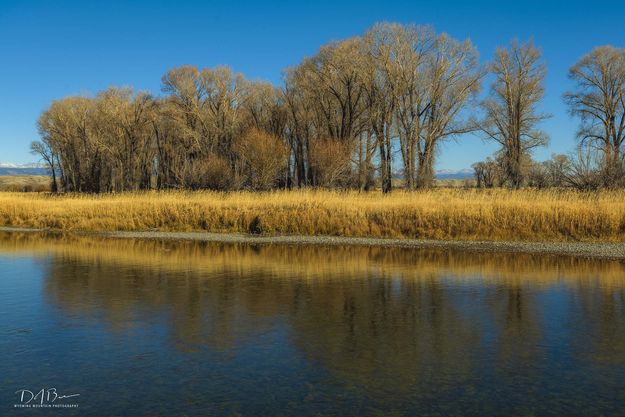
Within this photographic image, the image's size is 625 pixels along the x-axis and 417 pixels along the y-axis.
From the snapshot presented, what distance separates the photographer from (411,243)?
61.0ft

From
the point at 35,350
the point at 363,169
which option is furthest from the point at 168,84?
the point at 35,350

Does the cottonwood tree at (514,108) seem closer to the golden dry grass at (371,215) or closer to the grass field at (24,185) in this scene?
the golden dry grass at (371,215)

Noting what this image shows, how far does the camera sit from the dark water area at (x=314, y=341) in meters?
5.05

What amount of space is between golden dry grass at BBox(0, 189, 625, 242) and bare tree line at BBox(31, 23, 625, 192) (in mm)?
5975

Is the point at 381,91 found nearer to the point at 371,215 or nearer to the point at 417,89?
the point at 417,89

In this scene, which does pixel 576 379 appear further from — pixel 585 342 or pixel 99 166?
pixel 99 166

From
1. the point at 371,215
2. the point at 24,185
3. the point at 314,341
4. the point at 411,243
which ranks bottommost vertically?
the point at 314,341

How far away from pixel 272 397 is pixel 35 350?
10.4ft

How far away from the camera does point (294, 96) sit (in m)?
47.9

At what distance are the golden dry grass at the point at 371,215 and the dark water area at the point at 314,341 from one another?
5.94 meters
